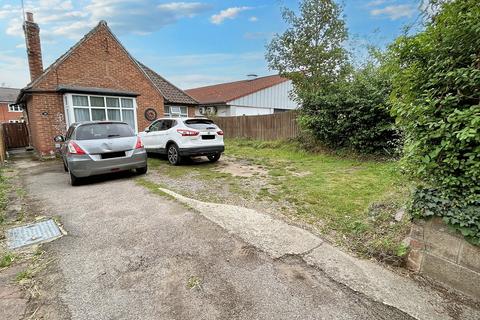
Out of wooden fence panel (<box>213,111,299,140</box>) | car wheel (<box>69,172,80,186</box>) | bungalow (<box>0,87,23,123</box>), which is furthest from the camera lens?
bungalow (<box>0,87,23,123</box>)

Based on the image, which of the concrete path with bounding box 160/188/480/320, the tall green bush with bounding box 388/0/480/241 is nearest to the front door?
the concrete path with bounding box 160/188/480/320

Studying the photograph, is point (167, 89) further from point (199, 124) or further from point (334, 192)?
point (334, 192)

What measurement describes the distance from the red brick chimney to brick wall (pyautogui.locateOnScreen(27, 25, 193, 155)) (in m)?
1.61

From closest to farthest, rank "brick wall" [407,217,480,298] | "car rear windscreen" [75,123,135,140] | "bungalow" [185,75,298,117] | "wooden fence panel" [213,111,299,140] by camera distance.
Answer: "brick wall" [407,217,480,298]
"car rear windscreen" [75,123,135,140]
"wooden fence panel" [213,111,299,140]
"bungalow" [185,75,298,117]

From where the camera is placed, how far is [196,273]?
101 inches

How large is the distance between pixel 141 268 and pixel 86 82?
1206cm

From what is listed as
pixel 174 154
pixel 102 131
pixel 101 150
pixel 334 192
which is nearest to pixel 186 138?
pixel 174 154

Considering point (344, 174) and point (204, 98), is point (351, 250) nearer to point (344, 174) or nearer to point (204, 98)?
point (344, 174)

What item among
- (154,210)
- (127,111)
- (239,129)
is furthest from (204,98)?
(154,210)

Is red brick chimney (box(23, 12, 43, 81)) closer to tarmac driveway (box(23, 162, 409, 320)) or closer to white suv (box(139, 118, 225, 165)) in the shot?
white suv (box(139, 118, 225, 165))

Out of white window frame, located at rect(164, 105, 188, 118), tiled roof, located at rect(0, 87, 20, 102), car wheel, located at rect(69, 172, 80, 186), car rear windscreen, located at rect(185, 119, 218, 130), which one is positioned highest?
tiled roof, located at rect(0, 87, 20, 102)

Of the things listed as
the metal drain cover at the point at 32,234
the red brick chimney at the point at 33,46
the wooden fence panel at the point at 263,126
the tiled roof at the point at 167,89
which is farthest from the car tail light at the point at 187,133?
the red brick chimney at the point at 33,46

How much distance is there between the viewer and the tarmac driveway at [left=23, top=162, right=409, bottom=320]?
2070 mm

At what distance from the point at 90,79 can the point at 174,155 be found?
277 inches
